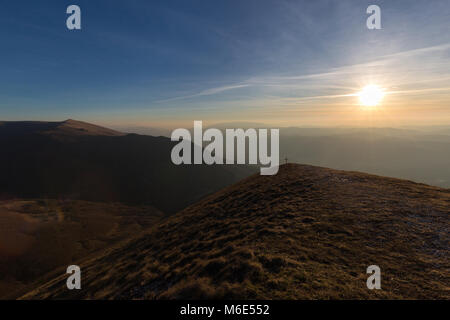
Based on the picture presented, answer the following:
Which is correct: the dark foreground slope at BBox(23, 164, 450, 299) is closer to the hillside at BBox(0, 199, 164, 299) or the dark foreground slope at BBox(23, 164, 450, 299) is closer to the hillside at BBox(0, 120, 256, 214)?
the hillside at BBox(0, 199, 164, 299)

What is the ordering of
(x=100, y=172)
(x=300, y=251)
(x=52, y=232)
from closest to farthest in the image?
(x=300, y=251), (x=52, y=232), (x=100, y=172)

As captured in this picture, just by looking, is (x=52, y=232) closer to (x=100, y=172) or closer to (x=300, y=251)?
(x=100, y=172)

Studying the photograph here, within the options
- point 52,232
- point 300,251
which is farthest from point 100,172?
point 300,251

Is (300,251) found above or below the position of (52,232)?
above

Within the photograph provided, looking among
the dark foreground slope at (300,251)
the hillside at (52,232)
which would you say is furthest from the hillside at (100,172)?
the dark foreground slope at (300,251)

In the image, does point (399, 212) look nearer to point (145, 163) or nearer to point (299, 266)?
point (299, 266)

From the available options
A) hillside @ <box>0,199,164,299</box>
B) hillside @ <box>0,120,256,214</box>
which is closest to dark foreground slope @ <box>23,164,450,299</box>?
hillside @ <box>0,199,164,299</box>
